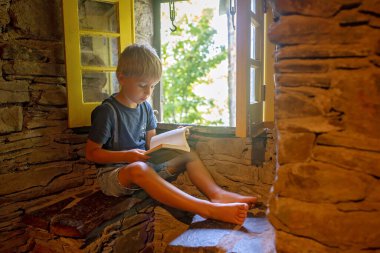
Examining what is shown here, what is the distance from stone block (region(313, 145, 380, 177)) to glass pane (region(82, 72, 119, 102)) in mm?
1819

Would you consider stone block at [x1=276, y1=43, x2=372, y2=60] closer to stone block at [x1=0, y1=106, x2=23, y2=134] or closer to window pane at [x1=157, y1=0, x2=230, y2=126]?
stone block at [x1=0, y1=106, x2=23, y2=134]

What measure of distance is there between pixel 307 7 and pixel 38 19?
1.70 metres

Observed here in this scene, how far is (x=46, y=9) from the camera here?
2.08 m

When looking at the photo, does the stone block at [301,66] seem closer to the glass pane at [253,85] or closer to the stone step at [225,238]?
the stone step at [225,238]

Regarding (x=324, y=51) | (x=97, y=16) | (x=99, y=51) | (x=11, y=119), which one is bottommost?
(x=11, y=119)

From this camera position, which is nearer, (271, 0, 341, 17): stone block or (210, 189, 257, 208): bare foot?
(271, 0, 341, 17): stone block

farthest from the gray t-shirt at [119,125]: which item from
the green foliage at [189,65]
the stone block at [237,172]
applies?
the green foliage at [189,65]

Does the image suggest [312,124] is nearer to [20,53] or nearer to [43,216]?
[43,216]

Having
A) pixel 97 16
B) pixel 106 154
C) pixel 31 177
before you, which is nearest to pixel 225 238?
pixel 106 154

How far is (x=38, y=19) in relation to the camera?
6.70ft

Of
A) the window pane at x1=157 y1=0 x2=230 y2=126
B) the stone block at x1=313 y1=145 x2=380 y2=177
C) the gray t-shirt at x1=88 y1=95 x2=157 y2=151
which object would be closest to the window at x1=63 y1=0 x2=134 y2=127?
the gray t-shirt at x1=88 y1=95 x2=157 y2=151

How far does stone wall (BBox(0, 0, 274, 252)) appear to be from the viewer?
6.31ft

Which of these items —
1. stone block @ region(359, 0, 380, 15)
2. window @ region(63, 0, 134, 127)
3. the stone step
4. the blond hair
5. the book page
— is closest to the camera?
stone block @ region(359, 0, 380, 15)

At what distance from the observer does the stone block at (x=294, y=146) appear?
1105 mm
